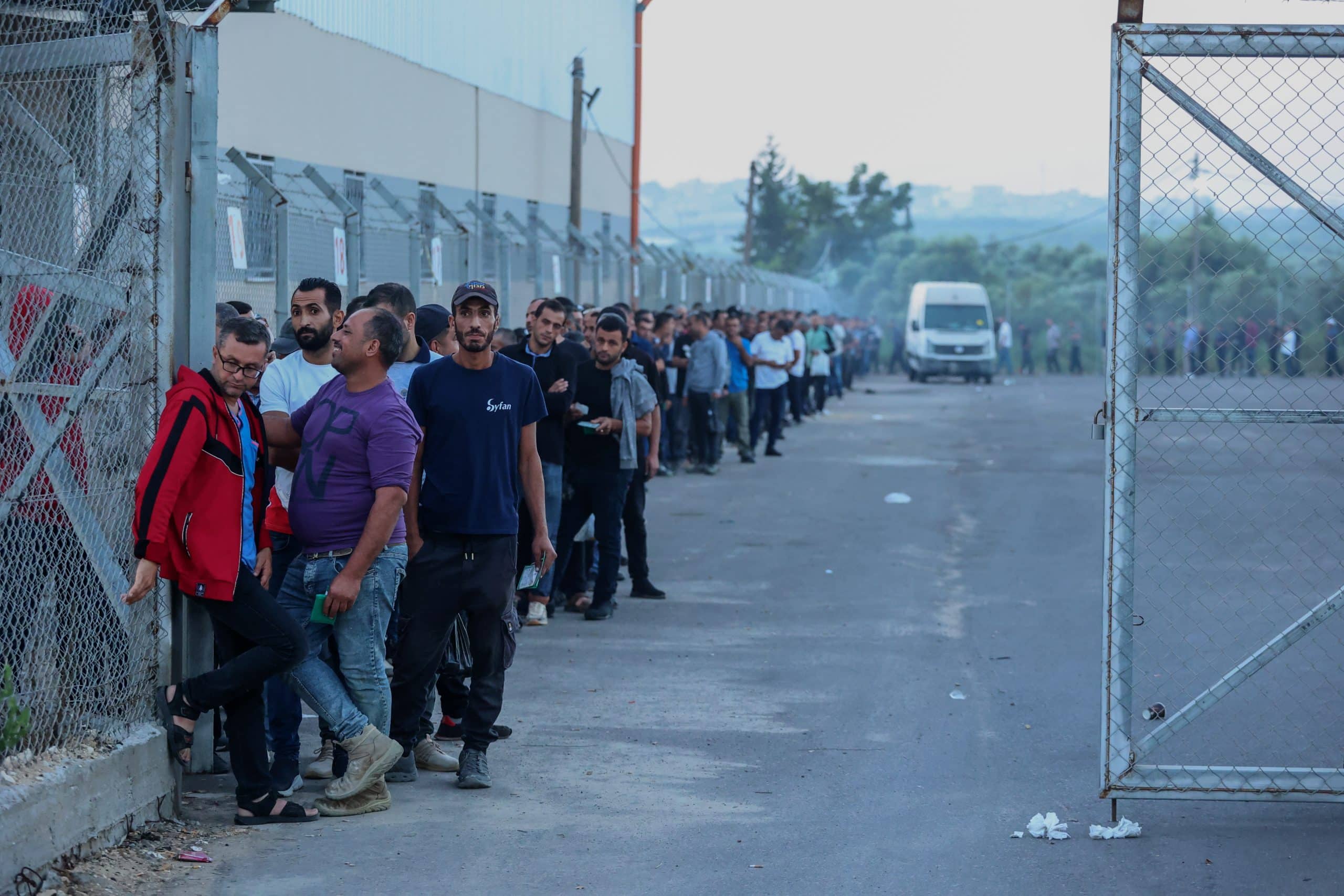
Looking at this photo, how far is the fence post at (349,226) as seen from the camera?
10945 millimetres

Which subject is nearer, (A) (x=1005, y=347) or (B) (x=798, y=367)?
(B) (x=798, y=367)

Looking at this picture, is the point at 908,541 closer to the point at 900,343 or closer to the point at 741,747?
the point at 741,747

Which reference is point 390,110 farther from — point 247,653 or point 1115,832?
point 1115,832

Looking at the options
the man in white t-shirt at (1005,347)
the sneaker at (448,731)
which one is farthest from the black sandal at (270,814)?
the man in white t-shirt at (1005,347)

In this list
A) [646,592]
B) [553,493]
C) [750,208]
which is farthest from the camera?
[750,208]

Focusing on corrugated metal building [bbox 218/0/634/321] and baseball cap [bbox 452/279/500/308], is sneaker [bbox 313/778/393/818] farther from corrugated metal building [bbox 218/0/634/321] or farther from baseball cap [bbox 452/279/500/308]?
corrugated metal building [bbox 218/0/634/321]

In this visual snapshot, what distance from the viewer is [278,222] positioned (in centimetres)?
987

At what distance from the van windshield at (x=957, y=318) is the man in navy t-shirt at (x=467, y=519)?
3711cm

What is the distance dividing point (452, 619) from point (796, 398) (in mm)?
20049

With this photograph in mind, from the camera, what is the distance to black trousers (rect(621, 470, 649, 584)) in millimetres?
9836

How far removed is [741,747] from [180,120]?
345 cm

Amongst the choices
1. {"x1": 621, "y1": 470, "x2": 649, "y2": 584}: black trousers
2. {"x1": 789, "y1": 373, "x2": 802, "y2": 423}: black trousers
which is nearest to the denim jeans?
{"x1": 621, "y1": 470, "x2": 649, "y2": 584}: black trousers

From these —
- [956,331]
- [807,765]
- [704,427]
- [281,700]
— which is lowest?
[807,765]

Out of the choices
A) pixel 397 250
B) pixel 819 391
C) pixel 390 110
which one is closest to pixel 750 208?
pixel 819 391
